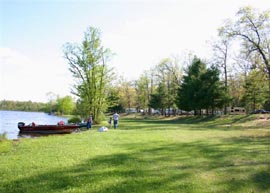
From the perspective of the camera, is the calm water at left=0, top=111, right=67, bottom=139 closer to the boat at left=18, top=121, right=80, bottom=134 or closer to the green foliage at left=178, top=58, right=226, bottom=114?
the boat at left=18, top=121, right=80, bottom=134

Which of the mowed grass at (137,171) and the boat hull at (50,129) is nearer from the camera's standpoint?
the mowed grass at (137,171)

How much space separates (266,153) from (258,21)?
80.8 feet

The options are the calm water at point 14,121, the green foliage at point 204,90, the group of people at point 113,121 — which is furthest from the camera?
the green foliage at point 204,90

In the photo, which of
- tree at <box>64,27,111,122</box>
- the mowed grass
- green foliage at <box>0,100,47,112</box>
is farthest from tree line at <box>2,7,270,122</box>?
green foliage at <box>0,100,47,112</box>

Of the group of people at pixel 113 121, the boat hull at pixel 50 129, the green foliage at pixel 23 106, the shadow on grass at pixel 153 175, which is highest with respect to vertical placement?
the green foliage at pixel 23 106

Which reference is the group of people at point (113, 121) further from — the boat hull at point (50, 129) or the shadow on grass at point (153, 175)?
the shadow on grass at point (153, 175)

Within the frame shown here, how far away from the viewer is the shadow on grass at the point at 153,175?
276 inches

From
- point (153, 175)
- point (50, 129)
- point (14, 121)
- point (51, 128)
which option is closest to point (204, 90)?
point (51, 128)

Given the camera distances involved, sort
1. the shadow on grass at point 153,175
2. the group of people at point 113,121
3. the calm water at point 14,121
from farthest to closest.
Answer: the calm water at point 14,121
the group of people at point 113,121
the shadow on grass at point 153,175

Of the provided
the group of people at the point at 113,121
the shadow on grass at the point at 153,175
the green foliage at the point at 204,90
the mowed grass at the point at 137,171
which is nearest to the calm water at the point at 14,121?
the group of people at the point at 113,121

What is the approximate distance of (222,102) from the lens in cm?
4347

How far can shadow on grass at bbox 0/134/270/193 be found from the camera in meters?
7.01

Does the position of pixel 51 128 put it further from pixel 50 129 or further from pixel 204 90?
pixel 204 90

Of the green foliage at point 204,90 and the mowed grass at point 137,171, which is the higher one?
the green foliage at point 204,90
